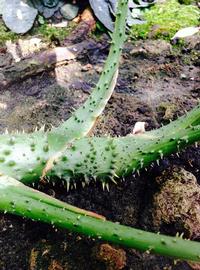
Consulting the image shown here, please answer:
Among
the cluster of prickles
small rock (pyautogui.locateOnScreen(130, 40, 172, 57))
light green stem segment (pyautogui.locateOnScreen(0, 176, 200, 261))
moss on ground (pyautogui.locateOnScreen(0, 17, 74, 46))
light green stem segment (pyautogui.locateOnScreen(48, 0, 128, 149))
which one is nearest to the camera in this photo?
light green stem segment (pyautogui.locateOnScreen(0, 176, 200, 261))

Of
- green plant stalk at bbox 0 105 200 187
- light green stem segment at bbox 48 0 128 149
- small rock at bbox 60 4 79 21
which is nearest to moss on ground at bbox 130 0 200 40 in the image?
small rock at bbox 60 4 79 21

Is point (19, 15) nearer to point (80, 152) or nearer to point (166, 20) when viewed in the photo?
point (166, 20)

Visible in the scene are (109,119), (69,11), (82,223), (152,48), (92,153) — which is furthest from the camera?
(69,11)

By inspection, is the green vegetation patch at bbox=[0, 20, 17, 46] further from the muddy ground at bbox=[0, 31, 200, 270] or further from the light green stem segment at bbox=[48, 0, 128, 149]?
the light green stem segment at bbox=[48, 0, 128, 149]

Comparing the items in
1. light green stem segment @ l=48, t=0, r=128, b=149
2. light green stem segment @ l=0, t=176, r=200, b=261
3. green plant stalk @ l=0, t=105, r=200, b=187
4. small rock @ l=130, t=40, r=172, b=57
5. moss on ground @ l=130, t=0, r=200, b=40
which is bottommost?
light green stem segment @ l=0, t=176, r=200, b=261

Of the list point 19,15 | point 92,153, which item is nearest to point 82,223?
point 92,153

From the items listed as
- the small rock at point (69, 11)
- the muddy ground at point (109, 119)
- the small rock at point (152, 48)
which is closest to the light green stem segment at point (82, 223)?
the muddy ground at point (109, 119)
